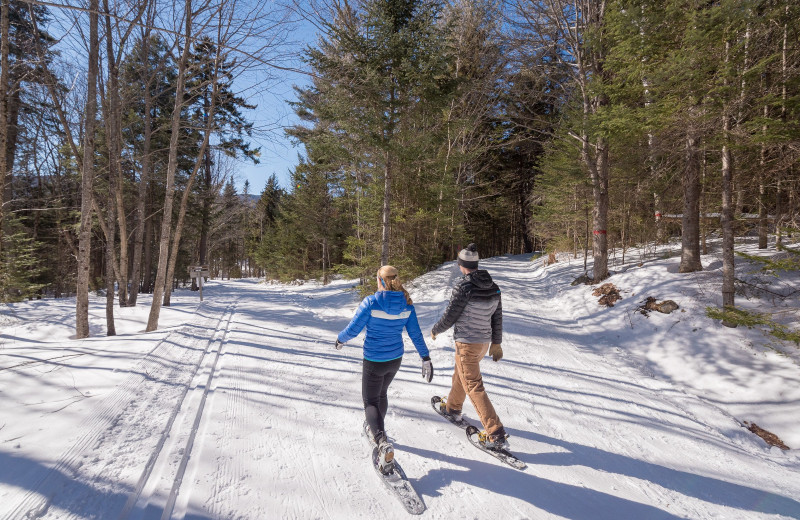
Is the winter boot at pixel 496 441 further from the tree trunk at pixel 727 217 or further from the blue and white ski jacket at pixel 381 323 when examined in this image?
the tree trunk at pixel 727 217

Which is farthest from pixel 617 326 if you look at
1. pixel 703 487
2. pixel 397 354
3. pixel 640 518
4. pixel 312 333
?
pixel 312 333

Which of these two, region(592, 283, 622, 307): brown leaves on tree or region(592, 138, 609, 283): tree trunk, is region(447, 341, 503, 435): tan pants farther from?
region(592, 138, 609, 283): tree trunk

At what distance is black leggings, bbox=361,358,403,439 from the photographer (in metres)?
2.94

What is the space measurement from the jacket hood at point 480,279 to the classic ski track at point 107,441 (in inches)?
133

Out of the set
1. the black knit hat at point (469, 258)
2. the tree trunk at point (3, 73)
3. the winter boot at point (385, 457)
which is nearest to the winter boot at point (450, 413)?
the winter boot at point (385, 457)

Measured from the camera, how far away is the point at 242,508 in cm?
234

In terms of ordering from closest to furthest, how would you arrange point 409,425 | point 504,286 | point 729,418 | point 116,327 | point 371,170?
point 409,425
point 729,418
point 116,327
point 371,170
point 504,286

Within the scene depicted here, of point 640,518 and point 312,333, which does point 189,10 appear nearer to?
point 312,333

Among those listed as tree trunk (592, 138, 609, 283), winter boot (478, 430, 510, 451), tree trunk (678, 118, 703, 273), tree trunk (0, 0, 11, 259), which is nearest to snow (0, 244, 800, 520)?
winter boot (478, 430, 510, 451)

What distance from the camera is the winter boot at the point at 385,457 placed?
8.50 feet

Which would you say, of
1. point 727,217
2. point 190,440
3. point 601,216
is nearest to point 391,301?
point 190,440

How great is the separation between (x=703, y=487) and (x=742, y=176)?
8016 millimetres

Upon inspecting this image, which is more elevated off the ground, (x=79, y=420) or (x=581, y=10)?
(x=581, y=10)

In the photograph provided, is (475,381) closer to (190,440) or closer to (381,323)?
(381,323)
